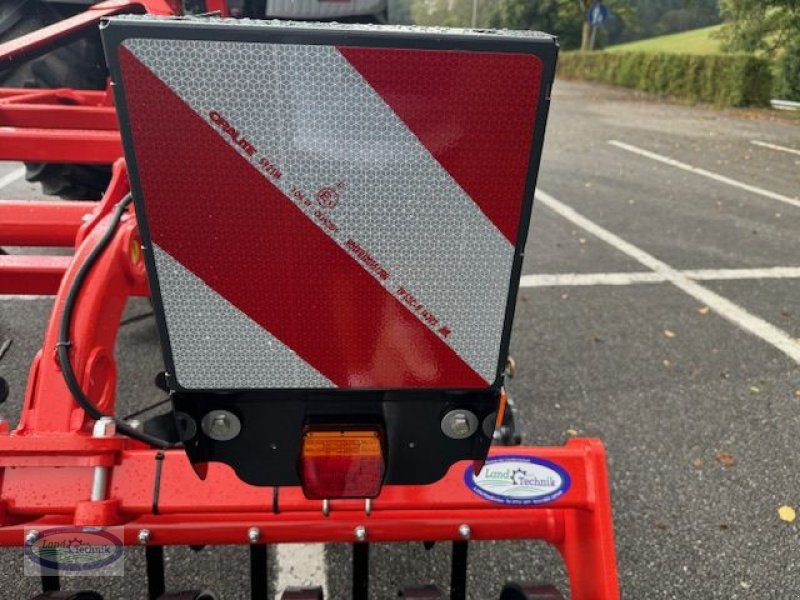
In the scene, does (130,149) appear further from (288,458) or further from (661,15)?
(661,15)

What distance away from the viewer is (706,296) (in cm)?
442

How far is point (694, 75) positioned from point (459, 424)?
73.6 ft

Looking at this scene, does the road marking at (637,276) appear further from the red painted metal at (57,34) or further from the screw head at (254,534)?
the screw head at (254,534)

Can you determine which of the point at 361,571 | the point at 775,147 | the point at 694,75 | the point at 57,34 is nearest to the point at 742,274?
the point at 361,571

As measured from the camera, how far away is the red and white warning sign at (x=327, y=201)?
0.79 meters

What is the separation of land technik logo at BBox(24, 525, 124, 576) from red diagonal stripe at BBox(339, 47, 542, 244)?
959mm

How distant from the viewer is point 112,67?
770 millimetres

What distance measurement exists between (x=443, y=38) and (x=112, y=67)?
40cm

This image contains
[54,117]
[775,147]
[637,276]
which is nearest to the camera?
Result: [54,117]

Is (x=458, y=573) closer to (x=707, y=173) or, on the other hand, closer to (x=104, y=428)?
(x=104, y=428)

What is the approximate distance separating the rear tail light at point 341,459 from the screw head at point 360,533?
0.29 meters

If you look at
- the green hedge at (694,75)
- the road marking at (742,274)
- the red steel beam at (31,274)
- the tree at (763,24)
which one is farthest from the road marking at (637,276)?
the tree at (763,24)

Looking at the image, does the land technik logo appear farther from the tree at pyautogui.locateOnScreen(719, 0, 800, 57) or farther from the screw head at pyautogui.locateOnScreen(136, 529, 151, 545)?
the tree at pyautogui.locateOnScreen(719, 0, 800, 57)

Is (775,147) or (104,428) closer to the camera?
(104,428)
